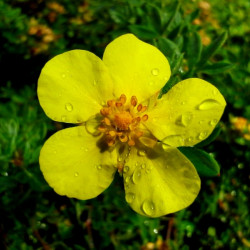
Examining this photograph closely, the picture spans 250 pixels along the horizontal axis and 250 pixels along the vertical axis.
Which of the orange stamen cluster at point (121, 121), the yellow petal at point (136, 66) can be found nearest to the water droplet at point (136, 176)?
the orange stamen cluster at point (121, 121)

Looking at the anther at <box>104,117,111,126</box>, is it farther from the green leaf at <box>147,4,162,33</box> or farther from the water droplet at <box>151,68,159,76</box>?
the green leaf at <box>147,4,162,33</box>

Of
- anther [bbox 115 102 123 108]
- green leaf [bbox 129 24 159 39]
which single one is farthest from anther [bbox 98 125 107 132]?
green leaf [bbox 129 24 159 39]

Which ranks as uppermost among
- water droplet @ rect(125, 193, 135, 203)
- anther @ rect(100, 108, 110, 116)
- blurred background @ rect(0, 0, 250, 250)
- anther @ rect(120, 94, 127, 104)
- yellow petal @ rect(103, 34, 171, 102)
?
yellow petal @ rect(103, 34, 171, 102)

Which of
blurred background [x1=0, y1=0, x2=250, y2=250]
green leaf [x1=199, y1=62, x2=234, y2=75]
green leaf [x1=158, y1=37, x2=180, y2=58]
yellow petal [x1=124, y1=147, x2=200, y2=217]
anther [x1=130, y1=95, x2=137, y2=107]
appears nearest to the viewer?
yellow petal [x1=124, y1=147, x2=200, y2=217]

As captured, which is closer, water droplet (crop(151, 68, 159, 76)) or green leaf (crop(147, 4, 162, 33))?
water droplet (crop(151, 68, 159, 76))

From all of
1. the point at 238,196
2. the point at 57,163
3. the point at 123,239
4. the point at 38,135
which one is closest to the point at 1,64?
the point at 38,135

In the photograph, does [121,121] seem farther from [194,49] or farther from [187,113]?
[194,49]

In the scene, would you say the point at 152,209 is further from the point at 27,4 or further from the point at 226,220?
the point at 27,4
